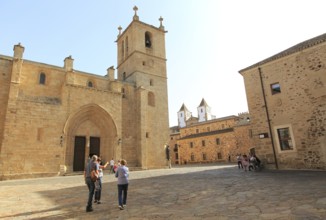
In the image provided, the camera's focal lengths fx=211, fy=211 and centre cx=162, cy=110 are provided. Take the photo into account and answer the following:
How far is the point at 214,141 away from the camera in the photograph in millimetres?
40062

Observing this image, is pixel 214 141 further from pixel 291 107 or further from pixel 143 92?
pixel 291 107

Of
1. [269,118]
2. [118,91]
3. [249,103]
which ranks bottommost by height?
[269,118]

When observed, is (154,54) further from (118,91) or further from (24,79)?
(24,79)

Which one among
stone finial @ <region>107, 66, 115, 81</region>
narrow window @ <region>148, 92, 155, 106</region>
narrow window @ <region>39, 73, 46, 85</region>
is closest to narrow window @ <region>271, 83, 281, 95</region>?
narrow window @ <region>148, 92, 155, 106</region>

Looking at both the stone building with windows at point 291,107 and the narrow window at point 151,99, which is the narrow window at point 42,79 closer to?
the narrow window at point 151,99

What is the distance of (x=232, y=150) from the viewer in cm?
3722

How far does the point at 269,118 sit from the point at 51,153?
1684cm

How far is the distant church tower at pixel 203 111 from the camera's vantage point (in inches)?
3172

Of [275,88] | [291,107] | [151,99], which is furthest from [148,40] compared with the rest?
[291,107]

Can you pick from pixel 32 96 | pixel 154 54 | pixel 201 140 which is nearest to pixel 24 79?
pixel 32 96

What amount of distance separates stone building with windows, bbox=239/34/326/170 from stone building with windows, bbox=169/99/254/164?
73.2 feet

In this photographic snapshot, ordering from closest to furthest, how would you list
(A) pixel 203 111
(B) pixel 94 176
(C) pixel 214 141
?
(B) pixel 94 176 < (C) pixel 214 141 < (A) pixel 203 111

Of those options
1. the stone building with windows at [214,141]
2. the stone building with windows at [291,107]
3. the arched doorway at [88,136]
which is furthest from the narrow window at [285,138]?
the stone building with windows at [214,141]

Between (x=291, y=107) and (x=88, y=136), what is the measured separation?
17.1m
